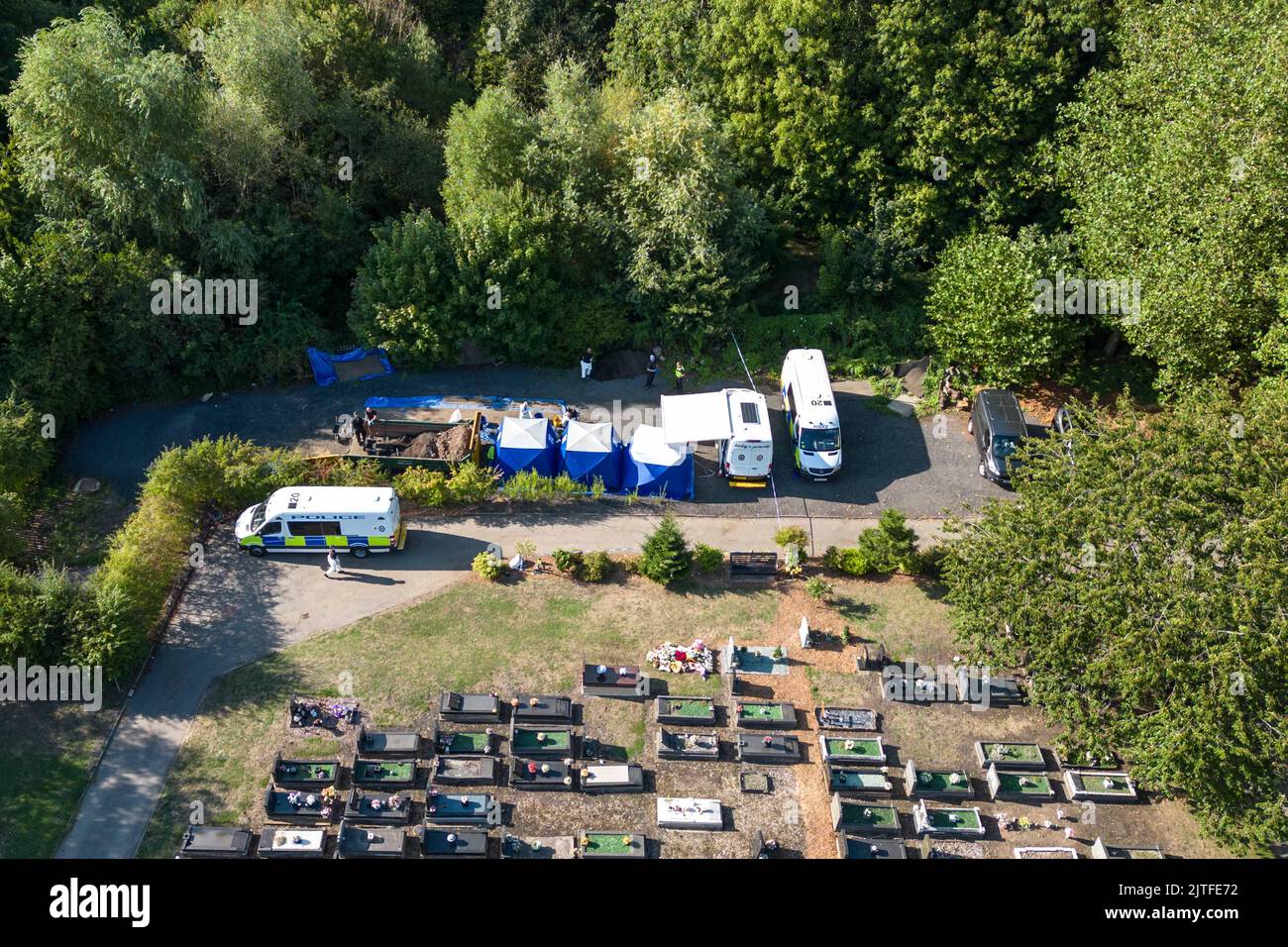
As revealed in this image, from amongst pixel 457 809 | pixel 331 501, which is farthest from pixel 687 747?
pixel 331 501

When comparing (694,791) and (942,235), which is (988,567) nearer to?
(694,791)

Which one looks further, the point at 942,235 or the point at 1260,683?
the point at 942,235

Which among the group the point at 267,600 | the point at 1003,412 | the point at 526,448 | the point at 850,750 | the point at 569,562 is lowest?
the point at 850,750

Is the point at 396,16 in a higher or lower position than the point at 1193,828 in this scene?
higher

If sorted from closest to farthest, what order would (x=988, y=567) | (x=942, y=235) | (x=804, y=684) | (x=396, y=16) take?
(x=988, y=567) → (x=804, y=684) → (x=942, y=235) → (x=396, y=16)

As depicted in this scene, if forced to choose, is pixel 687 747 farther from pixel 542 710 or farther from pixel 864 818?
pixel 864 818

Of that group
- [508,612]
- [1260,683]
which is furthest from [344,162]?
[1260,683]

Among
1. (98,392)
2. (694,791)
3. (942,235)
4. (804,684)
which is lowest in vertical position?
(694,791)

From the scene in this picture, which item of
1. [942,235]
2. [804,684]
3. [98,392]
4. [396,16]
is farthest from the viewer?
[396,16]

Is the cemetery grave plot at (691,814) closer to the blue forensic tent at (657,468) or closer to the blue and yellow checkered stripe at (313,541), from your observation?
the blue forensic tent at (657,468)
